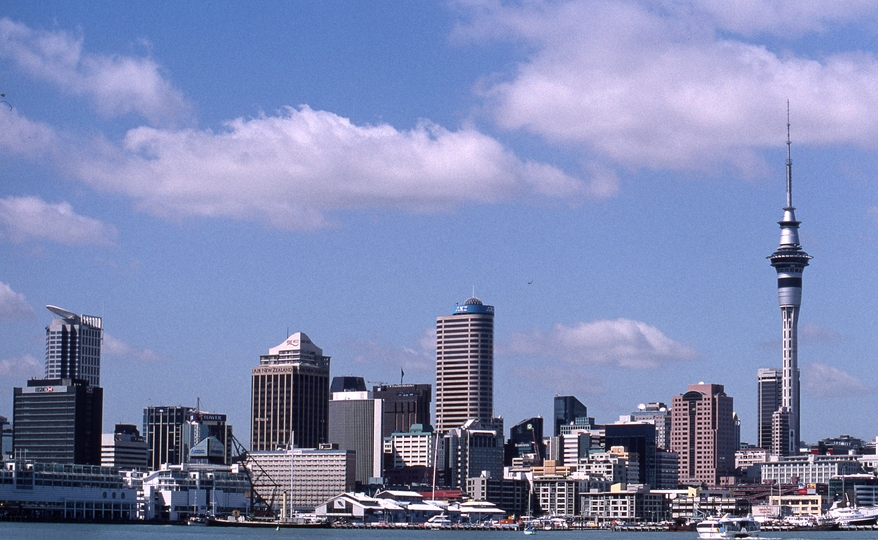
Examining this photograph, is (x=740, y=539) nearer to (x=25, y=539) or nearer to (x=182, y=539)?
(x=182, y=539)

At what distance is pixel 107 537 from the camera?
198 meters

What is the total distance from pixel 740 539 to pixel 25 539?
88112 millimetres

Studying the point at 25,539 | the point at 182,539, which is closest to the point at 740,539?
the point at 182,539

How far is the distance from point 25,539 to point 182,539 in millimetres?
24661

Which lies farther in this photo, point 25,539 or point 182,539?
point 182,539

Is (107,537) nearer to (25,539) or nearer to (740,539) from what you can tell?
(25,539)

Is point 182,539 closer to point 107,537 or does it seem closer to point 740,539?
point 107,537

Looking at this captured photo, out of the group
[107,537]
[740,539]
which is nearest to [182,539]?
[107,537]

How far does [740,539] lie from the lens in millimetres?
198875

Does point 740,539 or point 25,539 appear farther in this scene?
point 740,539

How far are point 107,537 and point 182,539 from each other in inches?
374

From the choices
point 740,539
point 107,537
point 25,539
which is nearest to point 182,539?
point 107,537

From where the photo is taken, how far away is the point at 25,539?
178250mm
